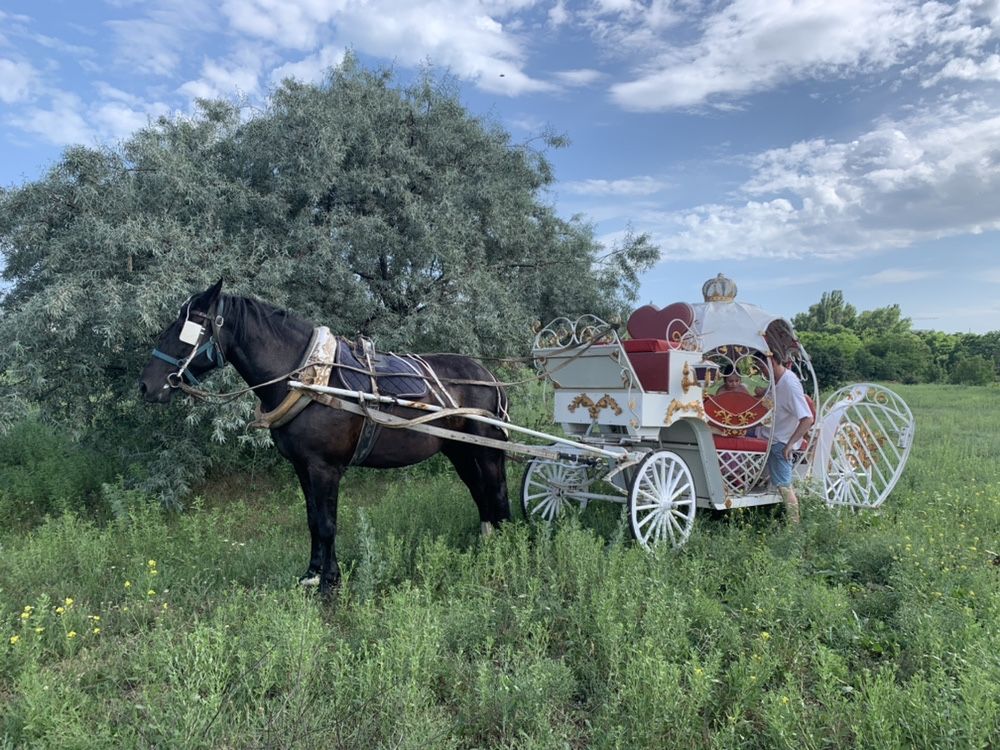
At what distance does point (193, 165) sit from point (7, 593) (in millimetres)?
5090

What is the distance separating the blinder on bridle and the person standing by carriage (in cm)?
458

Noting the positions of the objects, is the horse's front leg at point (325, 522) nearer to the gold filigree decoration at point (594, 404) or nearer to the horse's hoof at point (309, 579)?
the horse's hoof at point (309, 579)

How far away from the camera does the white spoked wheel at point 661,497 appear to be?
4.83 m

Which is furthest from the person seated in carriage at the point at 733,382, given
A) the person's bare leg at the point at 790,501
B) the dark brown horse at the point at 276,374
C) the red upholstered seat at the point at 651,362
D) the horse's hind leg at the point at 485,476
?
the dark brown horse at the point at 276,374

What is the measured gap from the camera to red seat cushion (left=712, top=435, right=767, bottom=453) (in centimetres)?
584

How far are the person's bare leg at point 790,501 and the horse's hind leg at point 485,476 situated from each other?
8.35 ft

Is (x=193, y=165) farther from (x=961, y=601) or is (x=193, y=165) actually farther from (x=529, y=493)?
(x=961, y=601)

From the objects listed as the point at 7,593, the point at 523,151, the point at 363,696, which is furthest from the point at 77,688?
the point at 523,151

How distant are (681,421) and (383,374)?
282 centimetres

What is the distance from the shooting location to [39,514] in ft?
22.5

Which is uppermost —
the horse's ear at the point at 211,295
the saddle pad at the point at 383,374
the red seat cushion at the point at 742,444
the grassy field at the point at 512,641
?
the horse's ear at the point at 211,295

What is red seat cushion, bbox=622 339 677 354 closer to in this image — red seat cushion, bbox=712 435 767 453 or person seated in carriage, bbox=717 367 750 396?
red seat cushion, bbox=712 435 767 453

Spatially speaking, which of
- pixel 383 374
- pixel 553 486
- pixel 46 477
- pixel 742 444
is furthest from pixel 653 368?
pixel 46 477

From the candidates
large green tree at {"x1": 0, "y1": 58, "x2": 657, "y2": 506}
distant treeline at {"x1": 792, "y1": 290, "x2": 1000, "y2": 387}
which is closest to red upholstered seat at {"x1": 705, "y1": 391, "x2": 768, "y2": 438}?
large green tree at {"x1": 0, "y1": 58, "x2": 657, "y2": 506}
